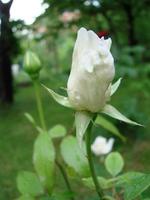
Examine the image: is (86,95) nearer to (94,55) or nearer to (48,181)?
(94,55)

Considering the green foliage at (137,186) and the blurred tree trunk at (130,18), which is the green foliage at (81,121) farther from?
the blurred tree trunk at (130,18)

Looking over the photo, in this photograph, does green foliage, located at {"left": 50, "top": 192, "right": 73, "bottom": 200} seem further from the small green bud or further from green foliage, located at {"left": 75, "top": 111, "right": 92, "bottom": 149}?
the small green bud

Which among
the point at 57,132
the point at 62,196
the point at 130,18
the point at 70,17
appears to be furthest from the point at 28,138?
the point at 62,196

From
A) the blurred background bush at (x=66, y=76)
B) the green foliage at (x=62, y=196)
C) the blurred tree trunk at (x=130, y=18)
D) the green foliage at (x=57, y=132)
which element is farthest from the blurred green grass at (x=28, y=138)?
the green foliage at (x=62, y=196)

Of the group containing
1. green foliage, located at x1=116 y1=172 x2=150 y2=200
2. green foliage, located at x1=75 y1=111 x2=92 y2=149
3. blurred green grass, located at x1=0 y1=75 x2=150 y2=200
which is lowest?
blurred green grass, located at x1=0 y1=75 x2=150 y2=200

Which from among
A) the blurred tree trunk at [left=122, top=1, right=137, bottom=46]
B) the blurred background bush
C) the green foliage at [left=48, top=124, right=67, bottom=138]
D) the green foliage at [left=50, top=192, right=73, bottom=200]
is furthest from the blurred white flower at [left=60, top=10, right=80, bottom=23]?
the green foliage at [left=50, top=192, right=73, bottom=200]

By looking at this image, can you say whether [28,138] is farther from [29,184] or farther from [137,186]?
[137,186]

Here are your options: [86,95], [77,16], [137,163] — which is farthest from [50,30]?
[86,95]
